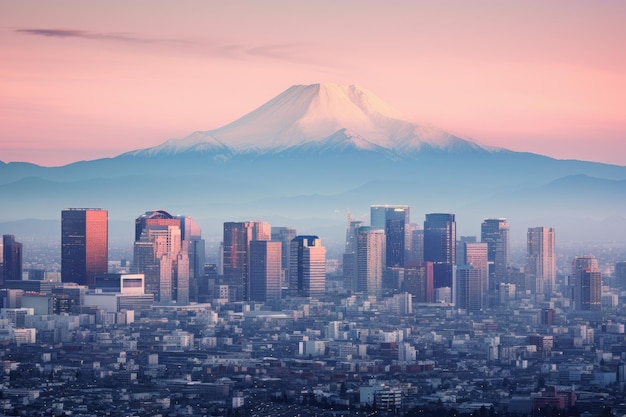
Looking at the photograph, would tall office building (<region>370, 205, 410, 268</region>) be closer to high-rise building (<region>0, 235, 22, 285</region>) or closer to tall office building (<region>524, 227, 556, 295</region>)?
tall office building (<region>524, 227, 556, 295</region>)

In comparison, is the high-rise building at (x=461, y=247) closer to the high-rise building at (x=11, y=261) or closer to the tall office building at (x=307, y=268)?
the tall office building at (x=307, y=268)

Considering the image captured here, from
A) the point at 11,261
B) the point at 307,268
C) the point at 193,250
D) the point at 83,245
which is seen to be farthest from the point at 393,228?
the point at 11,261

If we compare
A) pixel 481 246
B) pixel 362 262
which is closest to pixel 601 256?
pixel 481 246

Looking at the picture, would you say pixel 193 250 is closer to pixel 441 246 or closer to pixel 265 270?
pixel 265 270

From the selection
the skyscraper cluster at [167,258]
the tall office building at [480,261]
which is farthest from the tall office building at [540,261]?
the skyscraper cluster at [167,258]

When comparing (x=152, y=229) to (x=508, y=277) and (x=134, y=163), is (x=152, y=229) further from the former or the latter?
(x=134, y=163)

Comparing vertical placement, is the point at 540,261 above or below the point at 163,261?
above
